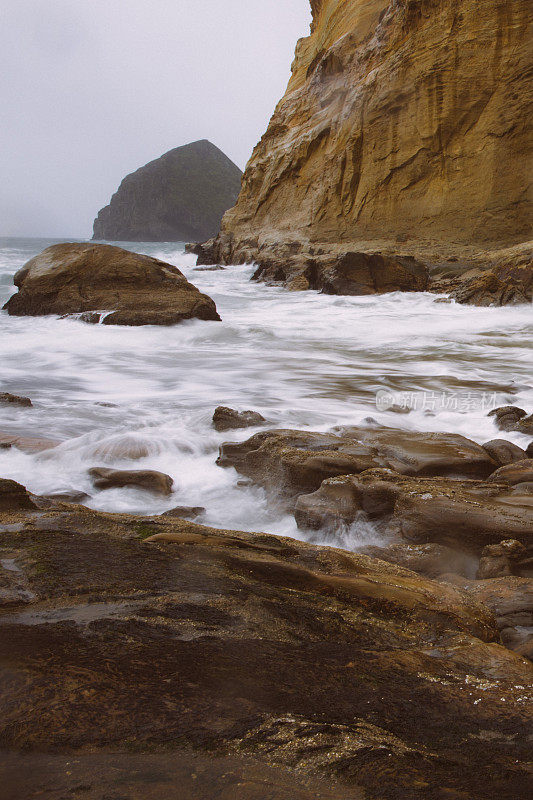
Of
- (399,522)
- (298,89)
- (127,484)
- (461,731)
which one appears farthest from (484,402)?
(298,89)

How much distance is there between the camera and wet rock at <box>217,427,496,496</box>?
317cm

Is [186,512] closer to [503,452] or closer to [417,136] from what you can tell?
[503,452]

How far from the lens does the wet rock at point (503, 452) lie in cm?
354

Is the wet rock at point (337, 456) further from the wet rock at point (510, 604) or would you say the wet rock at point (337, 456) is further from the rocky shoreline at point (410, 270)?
the rocky shoreline at point (410, 270)

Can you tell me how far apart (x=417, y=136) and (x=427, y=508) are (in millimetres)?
17682

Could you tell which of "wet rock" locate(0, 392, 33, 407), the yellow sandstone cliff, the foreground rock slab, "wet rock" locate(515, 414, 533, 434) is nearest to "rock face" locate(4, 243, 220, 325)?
"wet rock" locate(0, 392, 33, 407)

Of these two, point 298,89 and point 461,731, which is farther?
point 298,89

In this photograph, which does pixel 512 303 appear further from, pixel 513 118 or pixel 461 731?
pixel 461 731

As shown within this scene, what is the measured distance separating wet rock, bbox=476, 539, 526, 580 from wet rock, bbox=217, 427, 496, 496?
2.91ft

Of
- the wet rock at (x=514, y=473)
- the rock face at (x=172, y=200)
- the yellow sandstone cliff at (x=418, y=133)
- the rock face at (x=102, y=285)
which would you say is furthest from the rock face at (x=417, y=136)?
the rock face at (x=172, y=200)

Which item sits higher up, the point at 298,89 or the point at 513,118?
the point at 298,89

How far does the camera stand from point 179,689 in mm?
1171

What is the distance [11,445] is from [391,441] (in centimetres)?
260

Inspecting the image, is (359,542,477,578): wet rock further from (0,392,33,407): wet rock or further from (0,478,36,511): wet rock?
(0,392,33,407): wet rock
